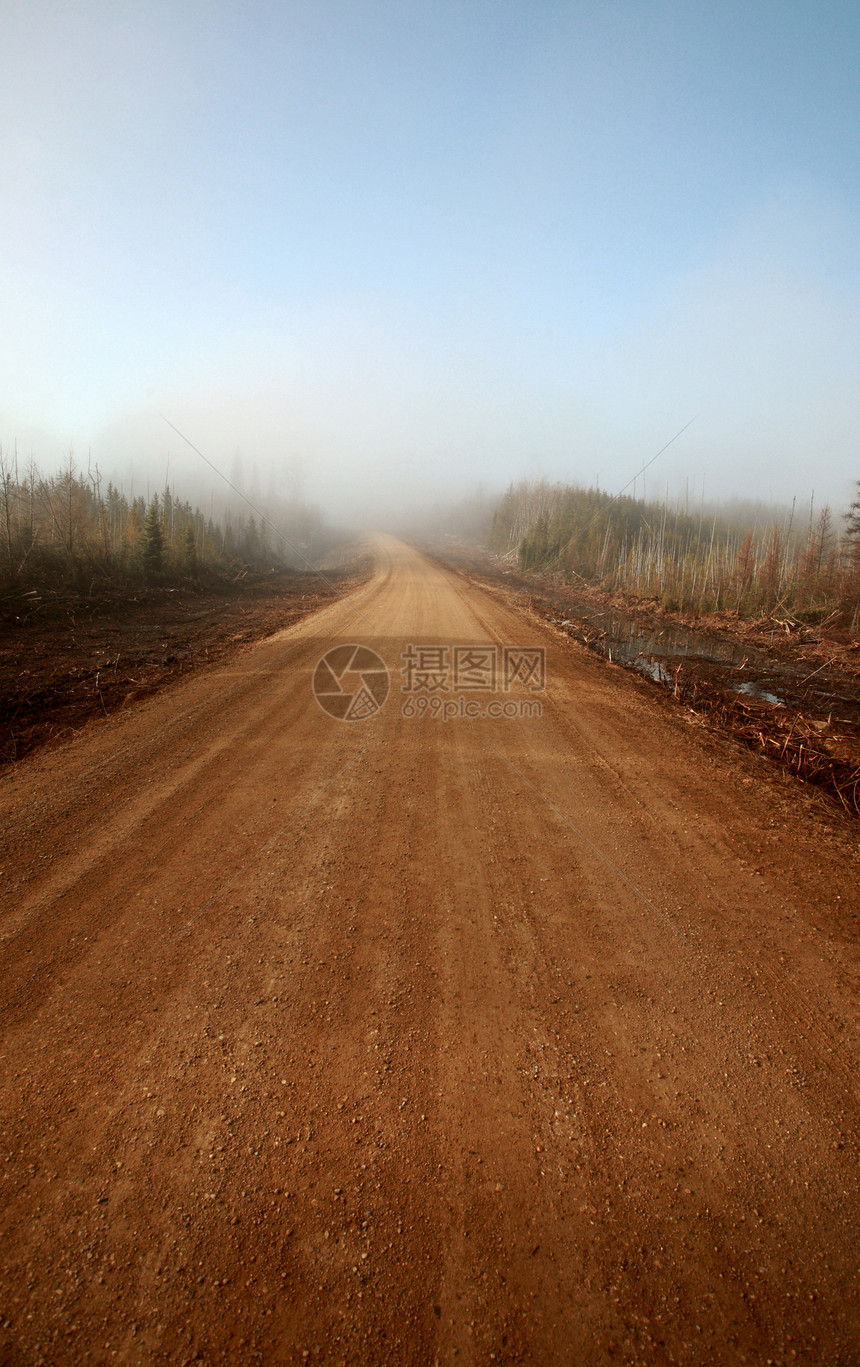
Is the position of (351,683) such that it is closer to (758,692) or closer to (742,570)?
(758,692)

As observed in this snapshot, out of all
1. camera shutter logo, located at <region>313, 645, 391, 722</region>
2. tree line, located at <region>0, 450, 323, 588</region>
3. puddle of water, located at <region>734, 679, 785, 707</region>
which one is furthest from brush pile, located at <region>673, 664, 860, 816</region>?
tree line, located at <region>0, 450, 323, 588</region>

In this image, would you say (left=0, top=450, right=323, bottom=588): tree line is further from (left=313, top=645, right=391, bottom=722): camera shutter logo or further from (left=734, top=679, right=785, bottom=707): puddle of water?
(left=734, top=679, right=785, bottom=707): puddle of water

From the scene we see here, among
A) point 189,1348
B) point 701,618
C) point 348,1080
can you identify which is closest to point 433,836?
point 348,1080

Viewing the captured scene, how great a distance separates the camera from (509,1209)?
1775mm

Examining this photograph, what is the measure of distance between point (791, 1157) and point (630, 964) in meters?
0.91

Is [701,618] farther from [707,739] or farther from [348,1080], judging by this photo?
[348,1080]

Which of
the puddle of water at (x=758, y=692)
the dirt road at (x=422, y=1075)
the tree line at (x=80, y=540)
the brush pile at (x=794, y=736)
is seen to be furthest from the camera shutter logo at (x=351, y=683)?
the tree line at (x=80, y=540)

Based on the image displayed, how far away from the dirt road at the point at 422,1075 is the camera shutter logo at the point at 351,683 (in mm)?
1840

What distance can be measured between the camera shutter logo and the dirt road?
1.84 metres

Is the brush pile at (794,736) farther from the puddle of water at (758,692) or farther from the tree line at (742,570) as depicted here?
the tree line at (742,570)

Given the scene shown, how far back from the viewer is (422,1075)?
2.20 m

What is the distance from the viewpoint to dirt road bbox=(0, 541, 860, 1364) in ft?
5.07

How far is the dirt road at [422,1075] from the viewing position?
1.54 m

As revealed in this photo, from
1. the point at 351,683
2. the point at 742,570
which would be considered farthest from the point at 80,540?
the point at 742,570
